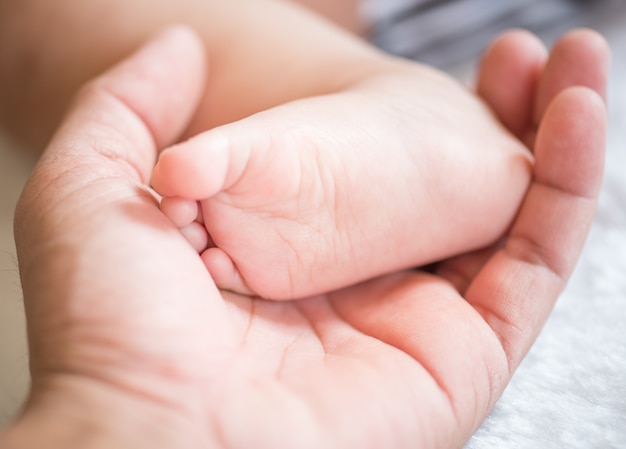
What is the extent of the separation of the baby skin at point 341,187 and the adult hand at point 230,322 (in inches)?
1.1

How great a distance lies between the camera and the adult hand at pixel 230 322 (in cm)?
43

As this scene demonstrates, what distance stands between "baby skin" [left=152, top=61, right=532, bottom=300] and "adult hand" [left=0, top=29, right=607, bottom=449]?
→ 1.1 inches

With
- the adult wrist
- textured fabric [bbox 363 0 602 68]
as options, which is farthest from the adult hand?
textured fabric [bbox 363 0 602 68]

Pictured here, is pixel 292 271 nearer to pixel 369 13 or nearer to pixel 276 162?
pixel 276 162

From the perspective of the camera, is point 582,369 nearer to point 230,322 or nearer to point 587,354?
point 587,354

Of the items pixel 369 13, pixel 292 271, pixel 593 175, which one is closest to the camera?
pixel 292 271

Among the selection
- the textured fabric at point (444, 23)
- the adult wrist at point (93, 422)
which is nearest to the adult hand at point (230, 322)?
the adult wrist at point (93, 422)

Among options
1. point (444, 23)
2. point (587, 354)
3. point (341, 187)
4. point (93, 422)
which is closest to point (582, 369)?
point (587, 354)

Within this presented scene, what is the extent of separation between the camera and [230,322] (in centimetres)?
50

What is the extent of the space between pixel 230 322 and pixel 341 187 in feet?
0.47

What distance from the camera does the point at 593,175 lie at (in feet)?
2.16

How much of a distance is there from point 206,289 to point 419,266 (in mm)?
293

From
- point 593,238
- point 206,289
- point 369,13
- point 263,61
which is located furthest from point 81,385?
point 369,13

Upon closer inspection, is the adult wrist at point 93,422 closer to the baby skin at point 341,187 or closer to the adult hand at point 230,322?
the adult hand at point 230,322
